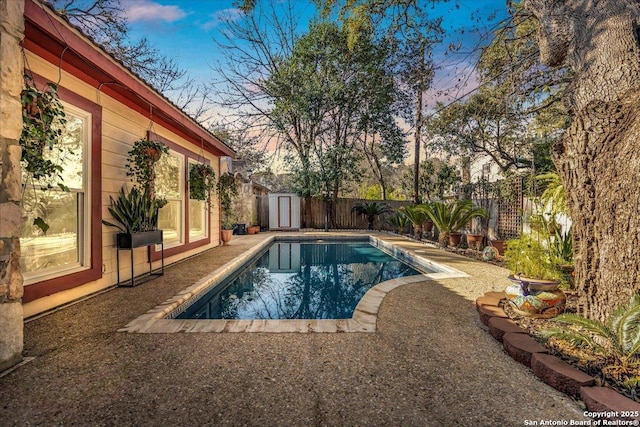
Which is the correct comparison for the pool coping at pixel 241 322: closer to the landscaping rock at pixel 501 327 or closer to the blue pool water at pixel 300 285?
the blue pool water at pixel 300 285

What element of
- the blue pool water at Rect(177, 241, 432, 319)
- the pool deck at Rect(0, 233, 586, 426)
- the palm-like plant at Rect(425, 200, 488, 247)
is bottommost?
the blue pool water at Rect(177, 241, 432, 319)

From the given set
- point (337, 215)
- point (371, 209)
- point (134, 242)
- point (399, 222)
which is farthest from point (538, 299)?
point (337, 215)

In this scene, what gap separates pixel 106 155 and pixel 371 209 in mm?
11442

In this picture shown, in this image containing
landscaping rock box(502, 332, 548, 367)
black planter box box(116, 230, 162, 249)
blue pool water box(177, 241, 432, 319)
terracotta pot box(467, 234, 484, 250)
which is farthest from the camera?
terracotta pot box(467, 234, 484, 250)

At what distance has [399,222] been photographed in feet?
41.2

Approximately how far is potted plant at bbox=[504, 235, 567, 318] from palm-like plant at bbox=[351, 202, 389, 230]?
10.8 m

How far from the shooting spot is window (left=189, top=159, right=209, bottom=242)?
6.80 metres

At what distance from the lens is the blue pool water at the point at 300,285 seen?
376 cm

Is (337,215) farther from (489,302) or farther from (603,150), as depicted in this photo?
(603,150)

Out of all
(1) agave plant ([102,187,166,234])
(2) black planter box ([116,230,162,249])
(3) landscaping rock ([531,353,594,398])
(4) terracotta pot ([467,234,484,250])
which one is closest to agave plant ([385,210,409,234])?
(4) terracotta pot ([467,234,484,250])

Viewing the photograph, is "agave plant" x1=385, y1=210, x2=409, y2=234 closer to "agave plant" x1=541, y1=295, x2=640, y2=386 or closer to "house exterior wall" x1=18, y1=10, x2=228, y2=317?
"house exterior wall" x1=18, y1=10, x2=228, y2=317

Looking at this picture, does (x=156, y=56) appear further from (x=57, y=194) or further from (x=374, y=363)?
(x=374, y=363)

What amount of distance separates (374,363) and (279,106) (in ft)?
42.9

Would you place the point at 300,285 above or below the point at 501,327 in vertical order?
below
